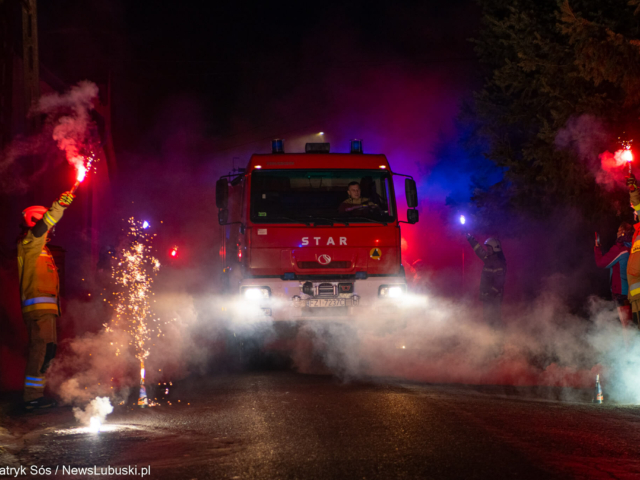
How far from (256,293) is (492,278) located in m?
4.12

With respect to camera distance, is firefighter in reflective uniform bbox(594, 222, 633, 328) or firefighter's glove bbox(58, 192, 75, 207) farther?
firefighter in reflective uniform bbox(594, 222, 633, 328)

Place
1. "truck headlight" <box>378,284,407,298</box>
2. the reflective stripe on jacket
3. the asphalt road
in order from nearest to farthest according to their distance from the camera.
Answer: the asphalt road, the reflective stripe on jacket, "truck headlight" <box>378,284,407,298</box>

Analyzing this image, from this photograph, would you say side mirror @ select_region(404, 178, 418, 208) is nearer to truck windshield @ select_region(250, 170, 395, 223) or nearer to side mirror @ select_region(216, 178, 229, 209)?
truck windshield @ select_region(250, 170, 395, 223)

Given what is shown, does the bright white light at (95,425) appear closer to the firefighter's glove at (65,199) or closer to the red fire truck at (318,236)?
the firefighter's glove at (65,199)

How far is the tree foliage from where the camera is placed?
9492 millimetres

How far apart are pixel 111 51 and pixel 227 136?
786 centimetres

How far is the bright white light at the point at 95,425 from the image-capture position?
586cm

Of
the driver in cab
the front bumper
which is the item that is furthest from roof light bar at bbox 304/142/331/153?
the front bumper

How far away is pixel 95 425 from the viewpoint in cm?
600

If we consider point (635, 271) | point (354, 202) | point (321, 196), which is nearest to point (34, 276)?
point (321, 196)

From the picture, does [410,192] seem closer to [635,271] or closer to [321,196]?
[321,196]

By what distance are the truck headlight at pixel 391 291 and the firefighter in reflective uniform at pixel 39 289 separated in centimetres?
405

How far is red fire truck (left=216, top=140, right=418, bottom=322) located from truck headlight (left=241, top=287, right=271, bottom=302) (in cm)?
1

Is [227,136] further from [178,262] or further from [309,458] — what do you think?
[309,458]
